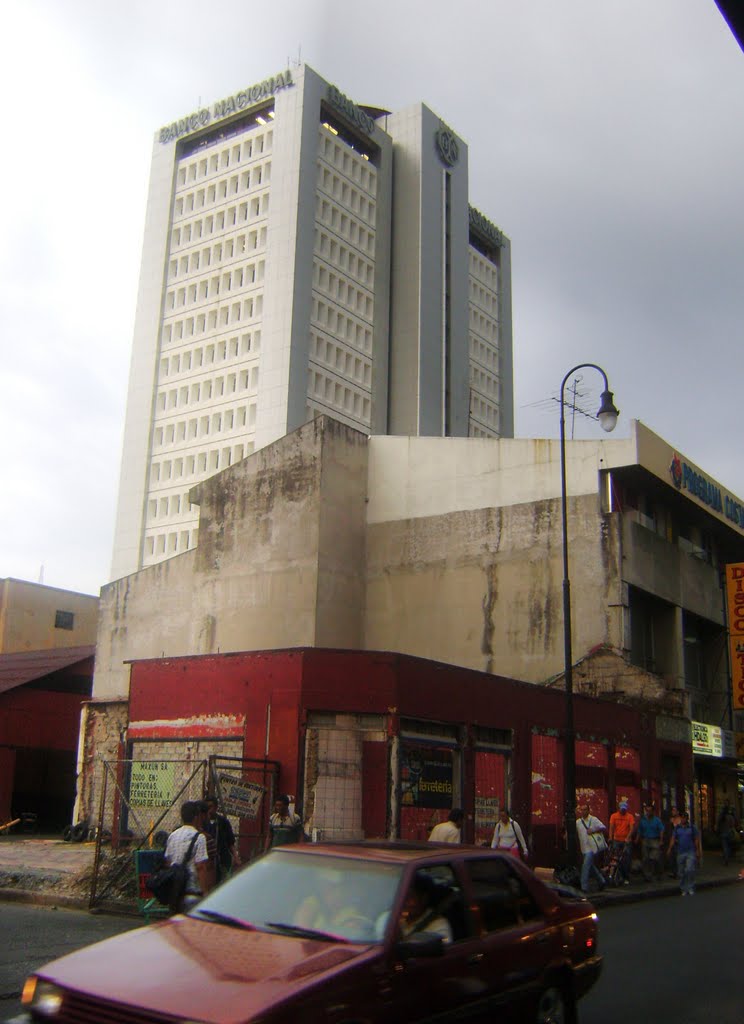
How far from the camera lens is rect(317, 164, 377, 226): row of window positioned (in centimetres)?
7562

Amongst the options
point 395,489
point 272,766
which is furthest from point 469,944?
point 395,489

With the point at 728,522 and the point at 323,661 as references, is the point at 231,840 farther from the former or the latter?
the point at 728,522

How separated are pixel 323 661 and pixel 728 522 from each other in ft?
75.9

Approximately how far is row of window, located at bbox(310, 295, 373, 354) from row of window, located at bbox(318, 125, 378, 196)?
38.1ft

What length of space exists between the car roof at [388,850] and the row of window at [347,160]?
7458 cm

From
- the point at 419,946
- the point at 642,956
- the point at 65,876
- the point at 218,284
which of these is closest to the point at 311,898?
the point at 419,946

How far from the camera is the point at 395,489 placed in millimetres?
34750

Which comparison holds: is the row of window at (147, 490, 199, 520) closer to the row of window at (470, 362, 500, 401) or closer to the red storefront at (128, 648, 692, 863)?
the row of window at (470, 362, 500, 401)

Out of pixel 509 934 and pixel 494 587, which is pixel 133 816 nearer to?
pixel 509 934

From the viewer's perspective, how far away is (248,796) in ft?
51.0

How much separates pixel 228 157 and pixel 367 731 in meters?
69.4

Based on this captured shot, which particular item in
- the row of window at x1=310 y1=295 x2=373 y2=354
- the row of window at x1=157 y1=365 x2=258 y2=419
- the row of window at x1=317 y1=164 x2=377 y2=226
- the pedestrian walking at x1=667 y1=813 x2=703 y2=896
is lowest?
the pedestrian walking at x1=667 y1=813 x2=703 y2=896

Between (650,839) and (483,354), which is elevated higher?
(483,354)

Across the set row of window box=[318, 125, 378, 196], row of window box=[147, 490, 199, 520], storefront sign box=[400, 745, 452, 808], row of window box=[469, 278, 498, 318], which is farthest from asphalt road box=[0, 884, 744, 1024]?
row of window box=[469, 278, 498, 318]
